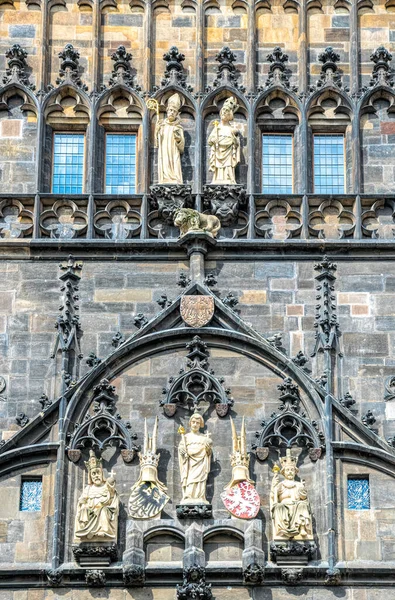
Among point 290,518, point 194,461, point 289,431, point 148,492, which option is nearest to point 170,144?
point 289,431

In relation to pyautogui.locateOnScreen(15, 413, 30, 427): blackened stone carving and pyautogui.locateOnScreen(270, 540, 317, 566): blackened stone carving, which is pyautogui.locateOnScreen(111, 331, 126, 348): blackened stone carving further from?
pyautogui.locateOnScreen(270, 540, 317, 566): blackened stone carving

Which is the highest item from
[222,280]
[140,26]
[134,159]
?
[140,26]

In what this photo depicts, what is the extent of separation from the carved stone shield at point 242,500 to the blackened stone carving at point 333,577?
105 cm

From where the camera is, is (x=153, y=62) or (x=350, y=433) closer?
(x=350, y=433)

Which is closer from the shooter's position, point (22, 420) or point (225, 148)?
point (22, 420)

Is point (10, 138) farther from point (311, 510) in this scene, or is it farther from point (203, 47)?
point (311, 510)

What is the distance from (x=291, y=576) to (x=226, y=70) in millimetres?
6570

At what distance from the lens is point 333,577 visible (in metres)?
25.0

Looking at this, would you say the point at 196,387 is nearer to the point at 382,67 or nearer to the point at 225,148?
the point at 225,148

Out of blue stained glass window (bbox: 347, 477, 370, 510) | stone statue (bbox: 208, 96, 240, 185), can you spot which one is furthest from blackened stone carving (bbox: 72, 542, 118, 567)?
stone statue (bbox: 208, 96, 240, 185)

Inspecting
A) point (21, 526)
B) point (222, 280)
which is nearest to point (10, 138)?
point (222, 280)

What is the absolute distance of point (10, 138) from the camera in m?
27.7

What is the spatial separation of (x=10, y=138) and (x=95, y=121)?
3.42 feet

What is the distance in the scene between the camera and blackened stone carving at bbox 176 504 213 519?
2527 centimetres
